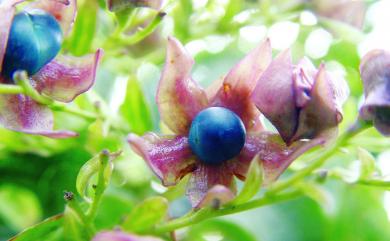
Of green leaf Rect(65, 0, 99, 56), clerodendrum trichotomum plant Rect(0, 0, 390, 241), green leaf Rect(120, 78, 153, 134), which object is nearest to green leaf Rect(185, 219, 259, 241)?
A: clerodendrum trichotomum plant Rect(0, 0, 390, 241)

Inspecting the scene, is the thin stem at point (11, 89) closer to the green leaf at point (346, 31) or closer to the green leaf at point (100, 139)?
the green leaf at point (100, 139)

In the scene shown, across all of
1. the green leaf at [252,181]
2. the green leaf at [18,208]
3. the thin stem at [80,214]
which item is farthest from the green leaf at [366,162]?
the green leaf at [18,208]

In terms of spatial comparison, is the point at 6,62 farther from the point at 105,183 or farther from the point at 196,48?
the point at 196,48

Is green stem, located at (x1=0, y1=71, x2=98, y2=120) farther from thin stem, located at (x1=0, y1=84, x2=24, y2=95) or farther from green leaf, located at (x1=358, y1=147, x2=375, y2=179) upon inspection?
green leaf, located at (x1=358, y1=147, x2=375, y2=179)

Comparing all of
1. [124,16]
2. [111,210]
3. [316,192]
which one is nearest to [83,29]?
[124,16]

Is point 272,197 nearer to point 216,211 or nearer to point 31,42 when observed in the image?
point 216,211

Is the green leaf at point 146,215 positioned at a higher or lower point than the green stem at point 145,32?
lower
